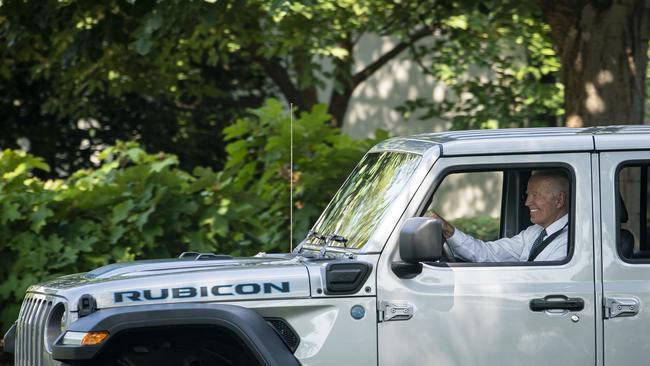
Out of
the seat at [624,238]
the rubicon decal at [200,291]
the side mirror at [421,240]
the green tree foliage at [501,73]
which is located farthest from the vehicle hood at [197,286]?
the green tree foliage at [501,73]

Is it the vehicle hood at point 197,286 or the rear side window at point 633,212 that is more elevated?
the rear side window at point 633,212

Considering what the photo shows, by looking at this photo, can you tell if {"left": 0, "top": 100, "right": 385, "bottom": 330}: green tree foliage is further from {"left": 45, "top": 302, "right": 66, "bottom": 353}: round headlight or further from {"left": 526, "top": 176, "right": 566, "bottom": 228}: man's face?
{"left": 526, "top": 176, "right": 566, "bottom": 228}: man's face

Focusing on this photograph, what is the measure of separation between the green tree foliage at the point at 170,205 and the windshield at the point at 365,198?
351 cm

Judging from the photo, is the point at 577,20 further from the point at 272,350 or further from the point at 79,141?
the point at 79,141

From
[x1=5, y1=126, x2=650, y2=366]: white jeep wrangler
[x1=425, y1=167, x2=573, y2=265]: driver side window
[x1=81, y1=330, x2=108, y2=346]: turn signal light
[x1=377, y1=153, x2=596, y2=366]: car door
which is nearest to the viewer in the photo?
[x1=81, y1=330, x2=108, y2=346]: turn signal light

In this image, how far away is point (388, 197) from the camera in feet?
18.3

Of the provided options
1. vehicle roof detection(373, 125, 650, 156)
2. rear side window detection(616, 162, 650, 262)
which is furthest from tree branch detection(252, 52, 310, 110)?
vehicle roof detection(373, 125, 650, 156)

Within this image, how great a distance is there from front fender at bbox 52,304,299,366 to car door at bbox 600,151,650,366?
4.52 feet

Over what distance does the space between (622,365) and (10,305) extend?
5427mm

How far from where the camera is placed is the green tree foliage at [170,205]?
9.32 meters

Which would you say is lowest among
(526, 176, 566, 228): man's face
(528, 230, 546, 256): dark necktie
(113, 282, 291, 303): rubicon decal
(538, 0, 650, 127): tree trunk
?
(113, 282, 291, 303): rubicon decal

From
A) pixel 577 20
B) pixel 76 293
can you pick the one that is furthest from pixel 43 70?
pixel 76 293

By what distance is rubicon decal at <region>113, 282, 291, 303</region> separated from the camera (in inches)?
206

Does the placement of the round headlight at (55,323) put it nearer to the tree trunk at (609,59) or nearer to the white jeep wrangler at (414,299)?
the white jeep wrangler at (414,299)
